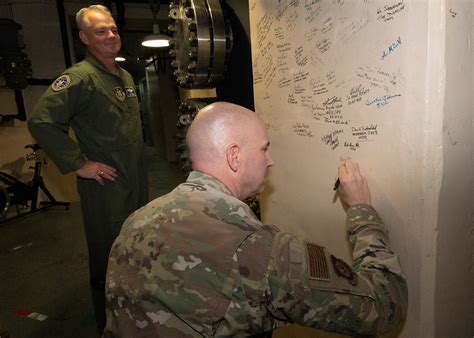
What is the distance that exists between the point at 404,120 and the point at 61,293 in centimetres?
256

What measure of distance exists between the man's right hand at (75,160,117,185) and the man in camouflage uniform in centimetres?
103

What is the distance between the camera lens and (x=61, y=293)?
2.46m

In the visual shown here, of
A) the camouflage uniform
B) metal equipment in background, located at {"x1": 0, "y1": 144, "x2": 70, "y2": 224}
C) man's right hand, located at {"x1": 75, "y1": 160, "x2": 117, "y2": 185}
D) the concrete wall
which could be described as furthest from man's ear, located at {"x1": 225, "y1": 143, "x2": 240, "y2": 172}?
metal equipment in background, located at {"x1": 0, "y1": 144, "x2": 70, "y2": 224}

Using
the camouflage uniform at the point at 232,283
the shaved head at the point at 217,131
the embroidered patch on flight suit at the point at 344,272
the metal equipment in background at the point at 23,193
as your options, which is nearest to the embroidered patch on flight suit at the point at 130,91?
the shaved head at the point at 217,131

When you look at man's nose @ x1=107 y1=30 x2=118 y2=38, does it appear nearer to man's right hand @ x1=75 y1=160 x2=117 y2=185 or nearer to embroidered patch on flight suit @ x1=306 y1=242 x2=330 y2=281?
man's right hand @ x1=75 y1=160 x2=117 y2=185

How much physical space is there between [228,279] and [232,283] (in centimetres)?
1

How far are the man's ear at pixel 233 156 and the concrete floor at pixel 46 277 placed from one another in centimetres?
118

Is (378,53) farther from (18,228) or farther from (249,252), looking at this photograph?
(18,228)

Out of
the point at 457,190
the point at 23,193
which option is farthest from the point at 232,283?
the point at 23,193

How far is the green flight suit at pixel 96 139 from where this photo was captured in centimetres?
171

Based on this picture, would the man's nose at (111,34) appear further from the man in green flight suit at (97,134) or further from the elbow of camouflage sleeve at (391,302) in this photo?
the elbow of camouflage sleeve at (391,302)

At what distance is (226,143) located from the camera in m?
0.88

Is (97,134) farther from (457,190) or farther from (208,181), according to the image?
(457,190)

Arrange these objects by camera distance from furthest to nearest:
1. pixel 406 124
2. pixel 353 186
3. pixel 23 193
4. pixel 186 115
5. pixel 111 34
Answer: pixel 23 193 → pixel 186 115 → pixel 111 34 → pixel 353 186 → pixel 406 124
